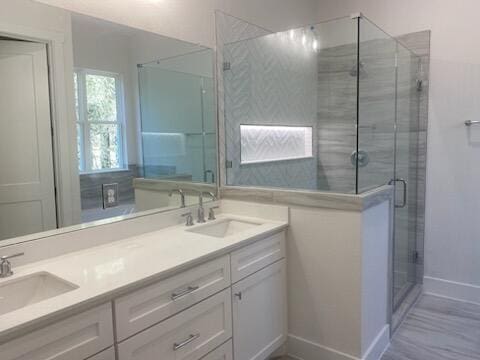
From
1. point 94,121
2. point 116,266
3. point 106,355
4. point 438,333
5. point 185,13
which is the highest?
point 185,13

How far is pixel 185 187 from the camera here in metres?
2.37

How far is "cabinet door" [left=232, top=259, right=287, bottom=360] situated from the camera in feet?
6.12

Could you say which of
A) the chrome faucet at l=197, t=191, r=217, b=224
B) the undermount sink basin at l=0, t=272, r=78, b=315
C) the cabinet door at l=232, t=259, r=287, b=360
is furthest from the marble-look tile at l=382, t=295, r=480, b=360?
the undermount sink basin at l=0, t=272, r=78, b=315

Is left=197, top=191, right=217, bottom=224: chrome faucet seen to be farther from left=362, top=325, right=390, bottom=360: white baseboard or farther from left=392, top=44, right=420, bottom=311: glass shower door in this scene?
left=392, top=44, right=420, bottom=311: glass shower door

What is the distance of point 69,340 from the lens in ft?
3.79

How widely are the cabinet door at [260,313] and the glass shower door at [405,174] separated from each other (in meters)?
1.00

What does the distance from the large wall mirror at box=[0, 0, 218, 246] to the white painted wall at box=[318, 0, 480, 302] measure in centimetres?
182

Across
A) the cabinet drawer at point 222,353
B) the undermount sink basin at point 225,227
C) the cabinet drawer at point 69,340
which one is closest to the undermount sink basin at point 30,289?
the cabinet drawer at point 69,340

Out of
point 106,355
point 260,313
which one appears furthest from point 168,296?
point 260,313

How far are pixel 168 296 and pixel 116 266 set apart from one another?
245 mm

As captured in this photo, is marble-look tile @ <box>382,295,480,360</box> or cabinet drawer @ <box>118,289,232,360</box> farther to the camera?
marble-look tile @ <box>382,295,480,360</box>

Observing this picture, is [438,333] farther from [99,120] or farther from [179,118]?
[99,120]

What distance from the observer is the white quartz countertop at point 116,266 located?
43.2 inches

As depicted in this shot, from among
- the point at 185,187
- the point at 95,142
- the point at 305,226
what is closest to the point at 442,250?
the point at 305,226
